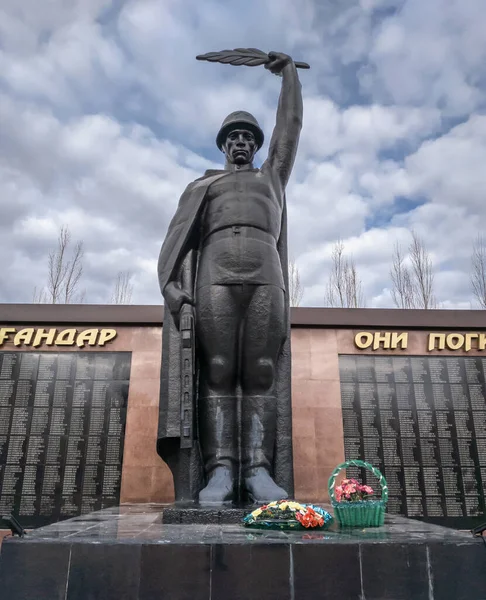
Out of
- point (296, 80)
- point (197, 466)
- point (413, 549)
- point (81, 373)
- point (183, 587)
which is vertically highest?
point (296, 80)

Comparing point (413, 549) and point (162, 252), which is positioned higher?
point (162, 252)

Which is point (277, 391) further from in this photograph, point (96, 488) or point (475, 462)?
point (475, 462)

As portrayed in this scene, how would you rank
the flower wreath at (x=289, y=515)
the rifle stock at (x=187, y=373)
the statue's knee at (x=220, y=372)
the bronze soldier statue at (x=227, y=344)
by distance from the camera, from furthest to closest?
the statue's knee at (x=220, y=372)
the bronze soldier statue at (x=227, y=344)
the rifle stock at (x=187, y=373)
the flower wreath at (x=289, y=515)

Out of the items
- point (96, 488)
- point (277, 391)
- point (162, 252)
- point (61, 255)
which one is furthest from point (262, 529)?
point (61, 255)

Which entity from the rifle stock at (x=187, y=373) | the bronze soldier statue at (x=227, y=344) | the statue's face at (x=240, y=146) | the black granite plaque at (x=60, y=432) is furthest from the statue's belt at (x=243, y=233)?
the black granite plaque at (x=60, y=432)

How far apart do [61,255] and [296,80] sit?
16.0 m

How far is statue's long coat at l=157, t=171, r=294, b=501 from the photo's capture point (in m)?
4.32

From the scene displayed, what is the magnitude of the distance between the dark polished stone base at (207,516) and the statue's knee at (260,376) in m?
1.15

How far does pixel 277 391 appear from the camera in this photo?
4.84 metres

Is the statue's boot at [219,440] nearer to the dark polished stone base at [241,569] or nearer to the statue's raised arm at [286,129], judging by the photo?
the dark polished stone base at [241,569]

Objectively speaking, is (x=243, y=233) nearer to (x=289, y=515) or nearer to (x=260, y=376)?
(x=260, y=376)

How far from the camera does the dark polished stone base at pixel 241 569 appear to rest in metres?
2.54

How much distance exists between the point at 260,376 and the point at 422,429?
21.7ft

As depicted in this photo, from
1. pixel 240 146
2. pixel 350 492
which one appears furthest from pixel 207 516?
pixel 240 146
